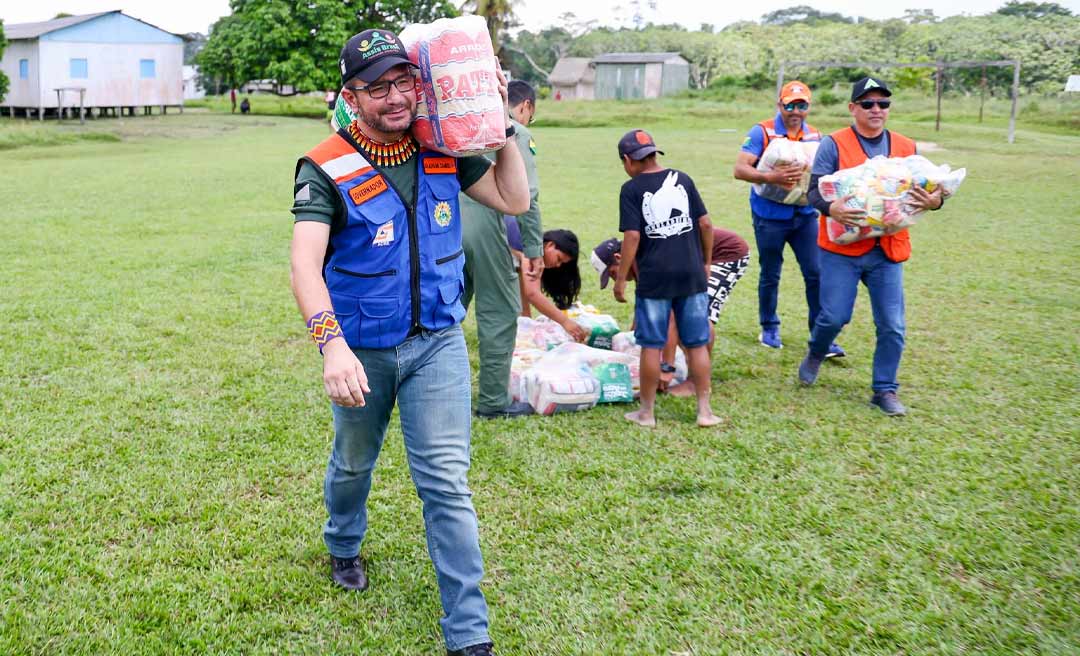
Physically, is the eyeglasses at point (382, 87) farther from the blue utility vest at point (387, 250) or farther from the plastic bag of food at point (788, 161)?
the plastic bag of food at point (788, 161)

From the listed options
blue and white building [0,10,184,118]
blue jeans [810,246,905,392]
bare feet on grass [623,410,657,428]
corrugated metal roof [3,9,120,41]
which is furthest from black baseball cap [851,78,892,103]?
corrugated metal roof [3,9,120,41]

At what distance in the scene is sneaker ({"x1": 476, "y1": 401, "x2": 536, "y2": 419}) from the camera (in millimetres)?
5570

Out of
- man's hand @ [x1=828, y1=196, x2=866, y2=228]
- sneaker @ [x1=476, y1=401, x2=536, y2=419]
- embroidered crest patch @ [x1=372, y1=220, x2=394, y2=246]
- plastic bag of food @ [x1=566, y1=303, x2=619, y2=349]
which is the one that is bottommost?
sneaker @ [x1=476, y1=401, x2=536, y2=419]

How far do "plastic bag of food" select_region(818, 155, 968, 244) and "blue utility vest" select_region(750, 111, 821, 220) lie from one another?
1.17m

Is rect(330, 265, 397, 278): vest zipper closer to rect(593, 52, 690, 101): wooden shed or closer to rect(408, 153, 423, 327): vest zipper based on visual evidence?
rect(408, 153, 423, 327): vest zipper

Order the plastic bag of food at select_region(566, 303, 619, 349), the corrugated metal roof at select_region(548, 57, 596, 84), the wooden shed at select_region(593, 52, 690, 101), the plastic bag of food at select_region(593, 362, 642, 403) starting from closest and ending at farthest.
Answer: the plastic bag of food at select_region(593, 362, 642, 403) < the plastic bag of food at select_region(566, 303, 619, 349) < the wooden shed at select_region(593, 52, 690, 101) < the corrugated metal roof at select_region(548, 57, 596, 84)

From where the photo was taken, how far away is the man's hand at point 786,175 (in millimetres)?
6449

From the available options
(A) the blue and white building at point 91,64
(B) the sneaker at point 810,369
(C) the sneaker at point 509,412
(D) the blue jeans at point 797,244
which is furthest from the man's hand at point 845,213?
(A) the blue and white building at point 91,64

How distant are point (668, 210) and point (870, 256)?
4.69 feet

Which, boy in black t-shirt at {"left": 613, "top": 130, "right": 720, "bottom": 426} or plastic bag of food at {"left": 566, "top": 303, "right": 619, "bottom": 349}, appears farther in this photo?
plastic bag of food at {"left": 566, "top": 303, "right": 619, "bottom": 349}

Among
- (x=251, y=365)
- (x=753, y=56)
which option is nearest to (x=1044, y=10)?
(x=753, y=56)

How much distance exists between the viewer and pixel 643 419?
18.0 ft

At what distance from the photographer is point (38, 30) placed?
39.1 meters

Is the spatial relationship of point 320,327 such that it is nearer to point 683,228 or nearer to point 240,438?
point 240,438
